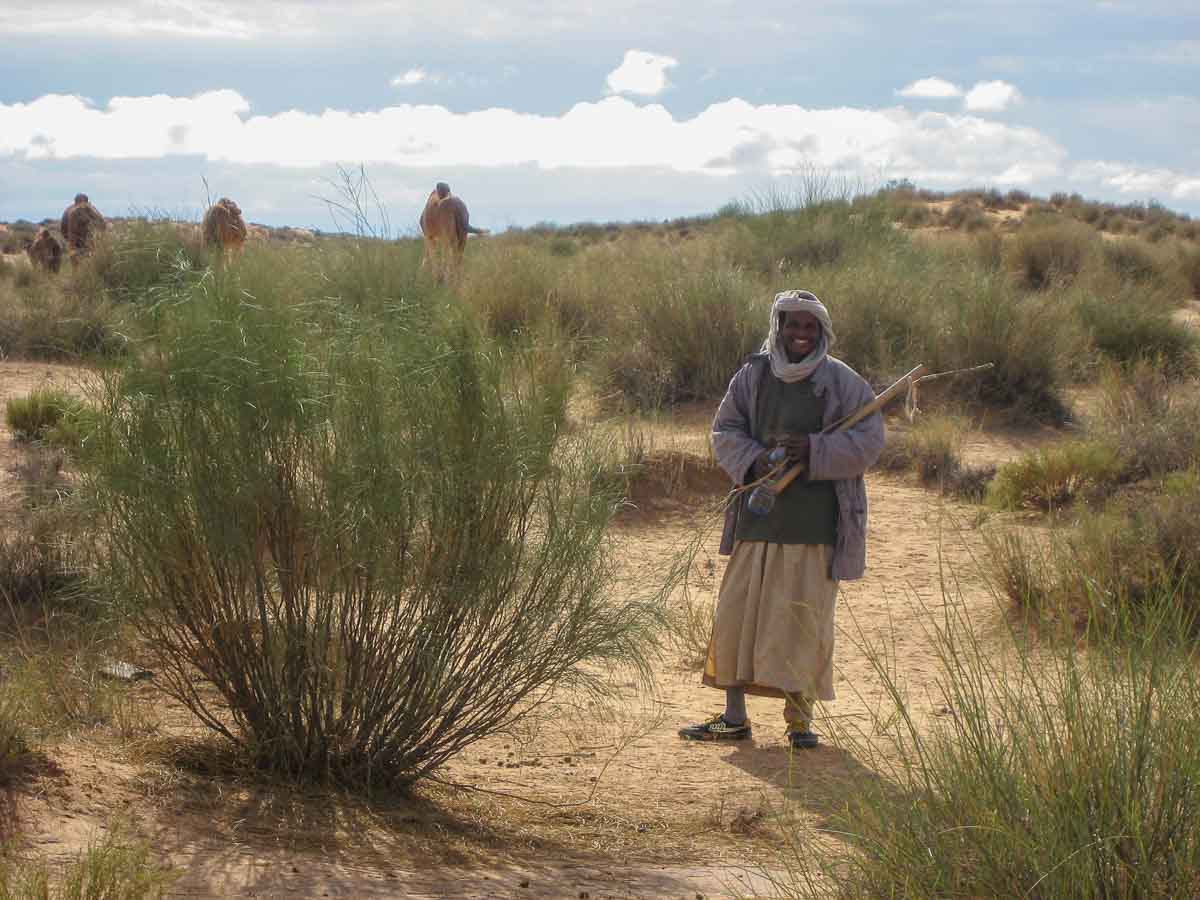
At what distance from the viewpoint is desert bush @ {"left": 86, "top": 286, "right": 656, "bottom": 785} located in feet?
15.5

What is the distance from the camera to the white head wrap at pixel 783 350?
19.6 feet

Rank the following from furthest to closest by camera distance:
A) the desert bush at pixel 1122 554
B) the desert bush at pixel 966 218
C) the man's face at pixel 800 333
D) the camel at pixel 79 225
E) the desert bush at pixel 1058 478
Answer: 1. the desert bush at pixel 966 218
2. the camel at pixel 79 225
3. the desert bush at pixel 1058 478
4. the desert bush at pixel 1122 554
5. the man's face at pixel 800 333

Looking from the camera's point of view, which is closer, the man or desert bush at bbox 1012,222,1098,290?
the man

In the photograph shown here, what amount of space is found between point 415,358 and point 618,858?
1898mm

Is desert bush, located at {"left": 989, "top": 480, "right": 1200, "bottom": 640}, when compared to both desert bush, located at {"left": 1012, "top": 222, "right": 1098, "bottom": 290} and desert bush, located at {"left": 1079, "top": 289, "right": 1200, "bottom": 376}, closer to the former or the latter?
desert bush, located at {"left": 1079, "top": 289, "right": 1200, "bottom": 376}

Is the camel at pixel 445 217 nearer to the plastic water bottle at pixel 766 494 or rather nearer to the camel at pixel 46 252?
the camel at pixel 46 252

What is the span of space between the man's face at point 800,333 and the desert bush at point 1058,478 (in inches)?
219

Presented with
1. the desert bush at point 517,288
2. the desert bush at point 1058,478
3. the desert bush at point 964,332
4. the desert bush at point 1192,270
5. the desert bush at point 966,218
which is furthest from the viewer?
the desert bush at point 966,218

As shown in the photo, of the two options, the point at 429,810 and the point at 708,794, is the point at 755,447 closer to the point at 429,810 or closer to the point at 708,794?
the point at 708,794

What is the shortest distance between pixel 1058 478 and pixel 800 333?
5.82 m

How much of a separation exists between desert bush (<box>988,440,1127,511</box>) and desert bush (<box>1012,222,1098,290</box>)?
14.2 metres

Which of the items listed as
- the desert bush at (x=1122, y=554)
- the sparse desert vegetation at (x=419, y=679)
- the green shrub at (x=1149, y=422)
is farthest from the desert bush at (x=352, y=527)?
the green shrub at (x=1149, y=422)

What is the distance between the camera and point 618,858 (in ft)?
15.8

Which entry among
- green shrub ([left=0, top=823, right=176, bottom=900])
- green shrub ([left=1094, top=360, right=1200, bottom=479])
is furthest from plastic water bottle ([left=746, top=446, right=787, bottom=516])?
green shrub ([left=1094, top=360, right=1200, bottom=479])
